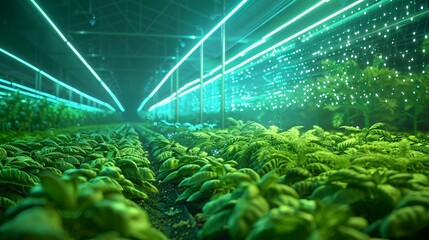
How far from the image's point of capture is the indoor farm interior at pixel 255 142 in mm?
1491

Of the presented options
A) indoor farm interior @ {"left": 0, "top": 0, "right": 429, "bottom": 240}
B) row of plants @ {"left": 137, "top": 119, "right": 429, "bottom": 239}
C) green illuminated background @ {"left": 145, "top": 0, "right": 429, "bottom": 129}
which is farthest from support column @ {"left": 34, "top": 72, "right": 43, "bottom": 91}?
row of plants @ {"left": 137, "top": 119, "right": 429, "bottom": 239}

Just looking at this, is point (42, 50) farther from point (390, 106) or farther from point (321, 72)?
point (390, 106)

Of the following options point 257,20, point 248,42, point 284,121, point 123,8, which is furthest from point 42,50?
point 284,121

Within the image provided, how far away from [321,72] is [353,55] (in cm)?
89

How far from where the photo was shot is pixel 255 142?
12.1 feet

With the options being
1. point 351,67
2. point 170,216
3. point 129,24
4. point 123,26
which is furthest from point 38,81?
point 170,216

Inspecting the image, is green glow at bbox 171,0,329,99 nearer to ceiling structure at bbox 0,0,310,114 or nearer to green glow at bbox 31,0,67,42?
ceiling structure at bbox 0,0,310,114

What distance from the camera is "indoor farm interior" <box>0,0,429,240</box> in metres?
1.49

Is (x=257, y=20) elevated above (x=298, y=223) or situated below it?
above

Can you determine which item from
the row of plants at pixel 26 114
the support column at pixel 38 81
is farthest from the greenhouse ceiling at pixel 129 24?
the row of plants at pixel 26 114

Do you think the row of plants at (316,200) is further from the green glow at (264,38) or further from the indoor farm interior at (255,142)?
the green glow at (264,38)

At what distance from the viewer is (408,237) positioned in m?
1.60

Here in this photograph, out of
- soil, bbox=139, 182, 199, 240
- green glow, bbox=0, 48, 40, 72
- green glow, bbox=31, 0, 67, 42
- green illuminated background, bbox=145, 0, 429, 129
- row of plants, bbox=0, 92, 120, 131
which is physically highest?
green glow, bbox=31, 0, 67, 42

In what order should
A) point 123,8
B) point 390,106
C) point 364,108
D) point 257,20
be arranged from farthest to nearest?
point 123,8 → point 257,20 → point 364,108 → point 390,106
